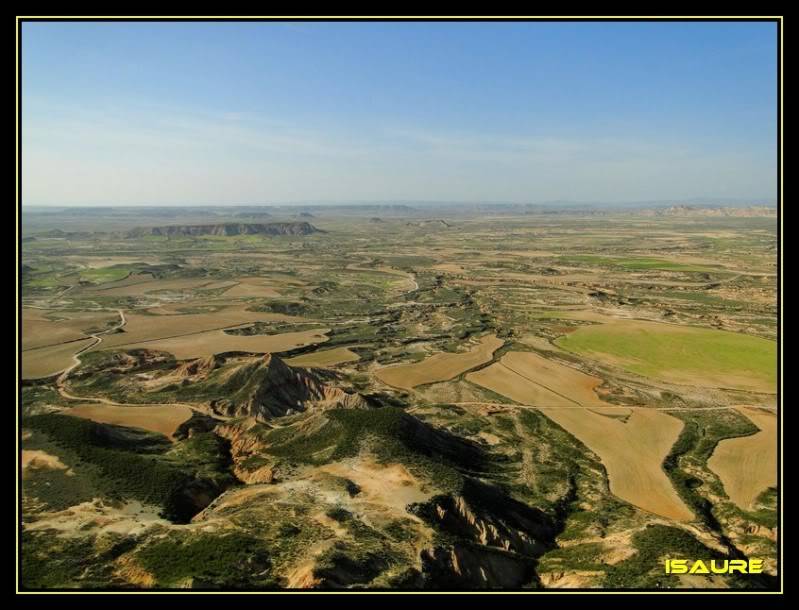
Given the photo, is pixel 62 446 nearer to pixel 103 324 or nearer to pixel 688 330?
pixel 103 324

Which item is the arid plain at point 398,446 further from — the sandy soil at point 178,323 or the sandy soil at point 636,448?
the sandy soil at point 178,323

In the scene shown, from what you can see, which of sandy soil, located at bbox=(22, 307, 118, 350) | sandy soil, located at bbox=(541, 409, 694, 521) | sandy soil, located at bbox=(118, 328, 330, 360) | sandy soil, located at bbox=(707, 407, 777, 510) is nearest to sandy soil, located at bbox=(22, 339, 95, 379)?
sandy soil, located at bbox=(22, 307, 118, 350)

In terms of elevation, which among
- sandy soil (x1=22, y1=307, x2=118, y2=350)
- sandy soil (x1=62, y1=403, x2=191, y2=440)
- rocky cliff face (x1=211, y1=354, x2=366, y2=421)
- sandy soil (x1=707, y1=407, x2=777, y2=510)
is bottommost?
sandy soil (x1=707, y1=407, x2=777, y2=510)

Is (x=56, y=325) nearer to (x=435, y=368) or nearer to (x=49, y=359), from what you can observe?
(x=49, y=359)

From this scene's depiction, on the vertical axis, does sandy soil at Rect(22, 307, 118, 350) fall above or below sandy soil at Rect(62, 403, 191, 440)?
above

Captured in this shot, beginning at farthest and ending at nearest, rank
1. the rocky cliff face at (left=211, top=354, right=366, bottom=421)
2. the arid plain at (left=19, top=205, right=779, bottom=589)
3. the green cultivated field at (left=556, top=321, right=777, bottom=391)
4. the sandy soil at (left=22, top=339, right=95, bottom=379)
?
the sandy soil at (left=22, top=339, right=95, bottom=379)
the green cultivated field at (left=556, top=321, right=777, bottom=391)
the rocky cliff face at (left=211, top=354, right=366, bottom=421)
the arid plain at (left=19, top=205, right=779, bottom=589)

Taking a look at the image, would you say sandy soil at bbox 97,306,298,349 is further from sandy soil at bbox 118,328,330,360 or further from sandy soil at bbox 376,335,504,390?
sandy soil at bbox 376,335,504,390

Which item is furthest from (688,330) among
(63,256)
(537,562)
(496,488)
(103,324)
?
(63,256)

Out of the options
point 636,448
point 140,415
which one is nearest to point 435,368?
point 636,448
